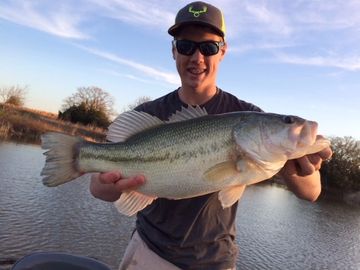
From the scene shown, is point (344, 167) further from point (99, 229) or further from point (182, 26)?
point (182, 26)

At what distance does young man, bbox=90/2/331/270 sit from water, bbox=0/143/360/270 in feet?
27.4

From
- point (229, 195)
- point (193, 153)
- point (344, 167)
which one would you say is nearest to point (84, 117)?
point (344, 167)

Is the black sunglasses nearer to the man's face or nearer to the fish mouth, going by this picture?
the man's face

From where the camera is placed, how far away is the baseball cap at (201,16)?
144 inches

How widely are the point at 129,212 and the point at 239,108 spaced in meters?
1.45

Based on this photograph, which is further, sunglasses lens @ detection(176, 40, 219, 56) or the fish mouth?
sunglasses lens @ detection(176, 40, 219, 56)

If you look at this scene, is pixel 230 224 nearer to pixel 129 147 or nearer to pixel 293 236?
pixel 129 147

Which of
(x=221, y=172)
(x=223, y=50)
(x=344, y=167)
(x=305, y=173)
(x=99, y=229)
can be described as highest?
(x=344, y=167)

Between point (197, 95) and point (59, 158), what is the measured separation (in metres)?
1.42

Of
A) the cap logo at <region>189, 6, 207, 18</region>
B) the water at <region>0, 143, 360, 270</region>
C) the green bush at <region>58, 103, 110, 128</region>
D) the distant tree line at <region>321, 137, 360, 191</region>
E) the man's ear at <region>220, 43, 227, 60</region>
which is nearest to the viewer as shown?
the cap logo at <region>189, 6, 207, 18</region>

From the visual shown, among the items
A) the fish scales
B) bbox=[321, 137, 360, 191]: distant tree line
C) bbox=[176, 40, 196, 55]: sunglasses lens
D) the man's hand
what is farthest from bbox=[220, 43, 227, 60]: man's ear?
bbox=[321, 137, 360, 191]: distant tree line

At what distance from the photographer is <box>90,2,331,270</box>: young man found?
3.27m

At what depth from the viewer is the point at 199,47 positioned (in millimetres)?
3719

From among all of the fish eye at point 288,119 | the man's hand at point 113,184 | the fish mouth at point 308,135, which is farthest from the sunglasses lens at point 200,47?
the man's hand at point 113,184
